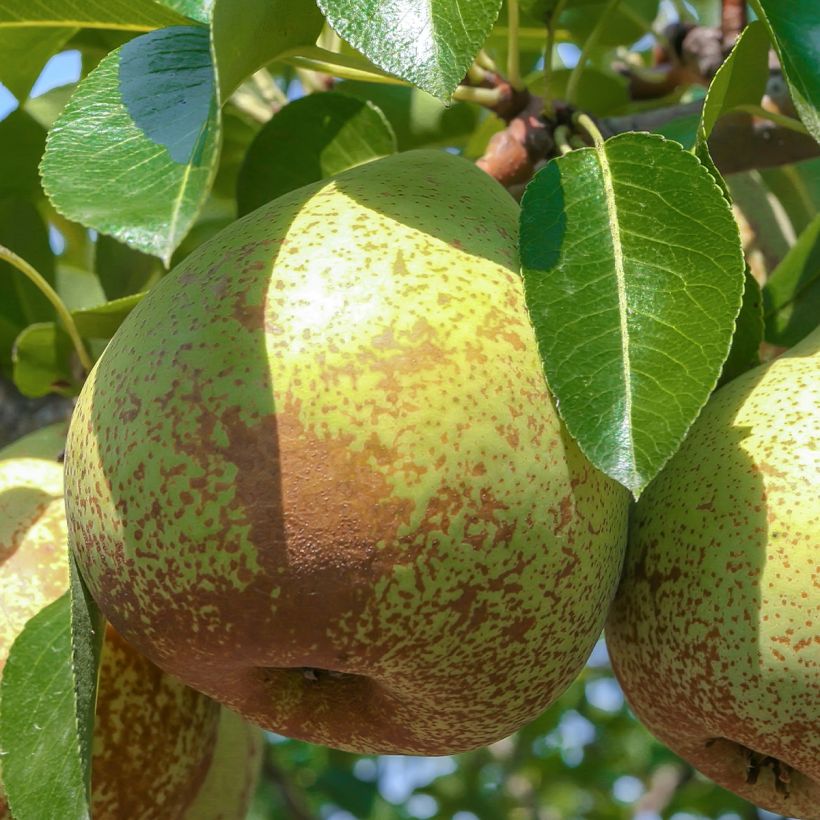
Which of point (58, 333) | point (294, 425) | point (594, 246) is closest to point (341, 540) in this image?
point (294, 425)

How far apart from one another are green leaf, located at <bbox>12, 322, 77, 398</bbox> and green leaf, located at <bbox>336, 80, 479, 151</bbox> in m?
0.63

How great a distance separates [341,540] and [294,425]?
11 cm

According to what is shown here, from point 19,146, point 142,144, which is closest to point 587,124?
point 142,144

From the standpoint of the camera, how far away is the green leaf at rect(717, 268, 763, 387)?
5.06 ft

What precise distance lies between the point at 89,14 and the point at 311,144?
1.15ft

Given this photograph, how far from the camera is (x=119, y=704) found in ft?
4.91

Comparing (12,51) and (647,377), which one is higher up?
(12,51)

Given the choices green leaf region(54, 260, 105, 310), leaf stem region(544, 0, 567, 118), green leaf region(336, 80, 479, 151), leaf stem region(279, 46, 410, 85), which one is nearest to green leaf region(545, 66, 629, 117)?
green leaf region(336, 80, 479, 151)

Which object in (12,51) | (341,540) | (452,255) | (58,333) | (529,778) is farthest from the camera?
(529,778)

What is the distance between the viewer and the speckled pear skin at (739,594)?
50.2 inches

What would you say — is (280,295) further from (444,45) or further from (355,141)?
(355,141)

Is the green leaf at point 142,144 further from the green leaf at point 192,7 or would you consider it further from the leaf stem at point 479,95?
the leaf stem at point 479,95

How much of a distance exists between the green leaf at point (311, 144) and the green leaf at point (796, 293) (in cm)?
56

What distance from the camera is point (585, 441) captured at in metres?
1.14
